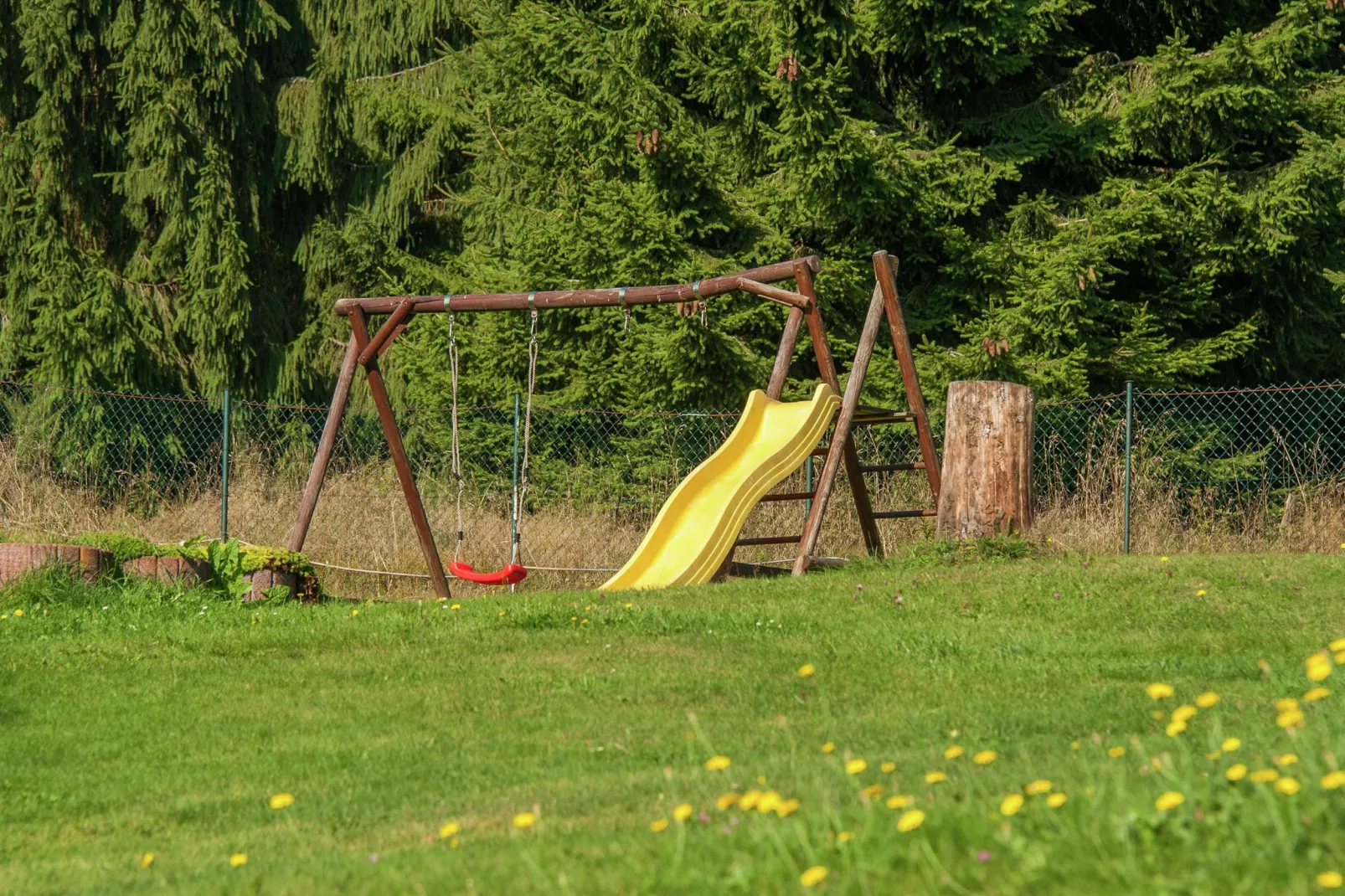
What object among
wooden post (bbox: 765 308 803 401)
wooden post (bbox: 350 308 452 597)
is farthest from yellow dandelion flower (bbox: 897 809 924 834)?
wooden post (bbox: 350 308 452 597)

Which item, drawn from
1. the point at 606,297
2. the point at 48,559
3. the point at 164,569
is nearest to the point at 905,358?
the point at 606,297

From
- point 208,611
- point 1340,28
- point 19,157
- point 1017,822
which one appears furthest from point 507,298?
point 1340,28

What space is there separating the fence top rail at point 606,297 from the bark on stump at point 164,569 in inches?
91.4

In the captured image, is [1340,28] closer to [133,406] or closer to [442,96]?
[442,96]

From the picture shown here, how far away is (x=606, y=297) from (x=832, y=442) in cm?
186

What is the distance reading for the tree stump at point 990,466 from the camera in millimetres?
9477

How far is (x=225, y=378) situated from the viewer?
687 inches

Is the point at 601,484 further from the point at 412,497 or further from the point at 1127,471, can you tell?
the point at 1127,471

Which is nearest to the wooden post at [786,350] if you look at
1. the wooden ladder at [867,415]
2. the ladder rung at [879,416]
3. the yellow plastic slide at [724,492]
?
the wooden ladder at [867,415]

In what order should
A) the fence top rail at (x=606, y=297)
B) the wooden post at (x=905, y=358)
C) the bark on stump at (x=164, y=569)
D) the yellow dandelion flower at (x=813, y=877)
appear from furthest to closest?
the wooden post at (x=905, y=358), the fence top rail at (x=606, y=297), the bark on stump at (x=164, y=569), the yellow dandelion flower at (x=813, y=877)

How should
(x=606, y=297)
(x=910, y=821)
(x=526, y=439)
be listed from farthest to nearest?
(x=526, y=439) < (x=606, y=297) < (x=910, y=821)

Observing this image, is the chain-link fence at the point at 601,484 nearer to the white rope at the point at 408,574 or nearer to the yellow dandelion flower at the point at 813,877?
the white rope at the point at 408,574

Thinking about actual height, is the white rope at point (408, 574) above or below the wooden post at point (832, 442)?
below

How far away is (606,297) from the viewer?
32.8 feet
